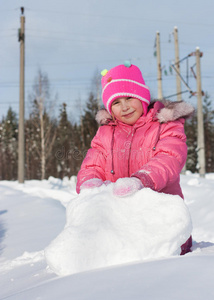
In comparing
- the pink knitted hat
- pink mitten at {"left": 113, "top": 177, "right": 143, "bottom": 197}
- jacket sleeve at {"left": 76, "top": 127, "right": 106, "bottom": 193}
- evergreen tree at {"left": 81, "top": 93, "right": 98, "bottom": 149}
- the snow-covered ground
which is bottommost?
the snow-covered ground

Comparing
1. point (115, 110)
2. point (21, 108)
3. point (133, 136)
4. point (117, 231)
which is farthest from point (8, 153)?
point (117, 231)

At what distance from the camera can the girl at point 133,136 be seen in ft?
7.01

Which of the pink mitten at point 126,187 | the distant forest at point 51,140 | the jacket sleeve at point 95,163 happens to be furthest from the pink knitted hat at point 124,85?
the distant forest at point 51,140

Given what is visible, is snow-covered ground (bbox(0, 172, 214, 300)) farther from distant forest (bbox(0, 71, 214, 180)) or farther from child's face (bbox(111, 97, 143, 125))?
distant forest (bbox(0, 71, 214, 180))

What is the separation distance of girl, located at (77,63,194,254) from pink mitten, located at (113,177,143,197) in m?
0.27

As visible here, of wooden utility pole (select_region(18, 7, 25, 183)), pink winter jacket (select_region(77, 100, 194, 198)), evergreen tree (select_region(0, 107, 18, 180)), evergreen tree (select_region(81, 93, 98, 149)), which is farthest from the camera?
evergreen tree (select_region(0, 107, 18, 180))

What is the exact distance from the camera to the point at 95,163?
7.95 ft

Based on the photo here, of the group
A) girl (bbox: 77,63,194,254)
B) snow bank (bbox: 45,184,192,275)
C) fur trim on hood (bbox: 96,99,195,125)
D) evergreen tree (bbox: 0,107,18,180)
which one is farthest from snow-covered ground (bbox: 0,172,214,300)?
evergreen tree (bbox: 0,107,18,180)

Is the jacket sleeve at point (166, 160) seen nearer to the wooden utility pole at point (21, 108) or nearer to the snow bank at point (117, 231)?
the snow bank at point (117, 231)

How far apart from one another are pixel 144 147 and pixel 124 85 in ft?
1.75

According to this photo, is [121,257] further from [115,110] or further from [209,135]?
[209,135]

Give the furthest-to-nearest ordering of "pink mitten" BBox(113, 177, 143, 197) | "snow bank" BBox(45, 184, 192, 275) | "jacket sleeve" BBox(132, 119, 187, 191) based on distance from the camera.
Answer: "jacket sleeve" BBox(132, 119, 187, 191), "pink mitten" BBox(113, 177, 143, 197), "snow bank" BBox(45, 184, 192, 275)

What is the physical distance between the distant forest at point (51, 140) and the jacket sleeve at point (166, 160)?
7.74m

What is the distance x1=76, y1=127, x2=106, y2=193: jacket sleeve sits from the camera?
7.70 ft
